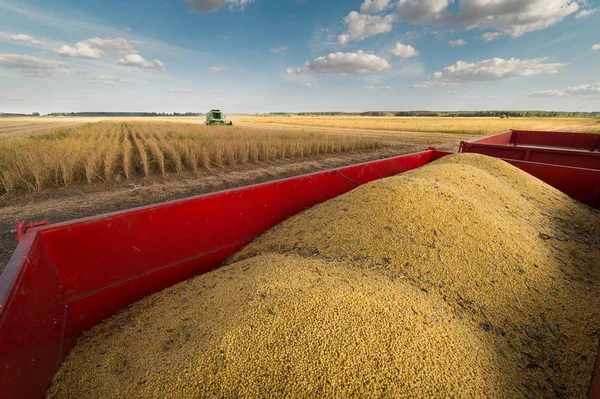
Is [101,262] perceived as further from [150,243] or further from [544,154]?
[544,154]

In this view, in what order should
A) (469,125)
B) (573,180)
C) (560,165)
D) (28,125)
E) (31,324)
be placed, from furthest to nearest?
(28,125) < (469,125) < (560,165) < (573,180) < (31,324)

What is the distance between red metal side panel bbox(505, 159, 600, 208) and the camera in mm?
2980

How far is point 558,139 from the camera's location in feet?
22.0

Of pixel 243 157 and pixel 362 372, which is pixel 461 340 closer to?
pixel 362 372

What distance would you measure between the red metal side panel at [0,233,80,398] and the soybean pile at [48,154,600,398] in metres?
0.12

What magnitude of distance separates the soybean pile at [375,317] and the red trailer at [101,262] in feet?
0.38

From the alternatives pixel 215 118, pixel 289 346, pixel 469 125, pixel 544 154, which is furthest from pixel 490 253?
pixel 469 125

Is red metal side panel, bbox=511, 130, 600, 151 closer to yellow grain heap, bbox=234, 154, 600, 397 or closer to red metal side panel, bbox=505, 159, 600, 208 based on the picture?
red metal side panel, bbox=505, 159, 600, 208

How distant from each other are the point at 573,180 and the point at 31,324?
490cm

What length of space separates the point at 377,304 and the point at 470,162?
3238mm

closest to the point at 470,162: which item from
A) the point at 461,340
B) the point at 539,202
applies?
the point at 539,202

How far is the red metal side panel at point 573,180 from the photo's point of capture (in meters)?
2.98

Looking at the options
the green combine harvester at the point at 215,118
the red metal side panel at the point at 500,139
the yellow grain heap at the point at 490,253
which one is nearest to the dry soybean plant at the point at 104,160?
the yellow grain heap at the point at 490,253

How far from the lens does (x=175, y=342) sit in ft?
4.03
